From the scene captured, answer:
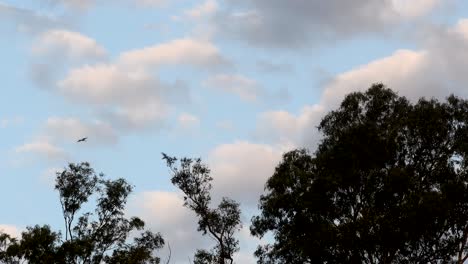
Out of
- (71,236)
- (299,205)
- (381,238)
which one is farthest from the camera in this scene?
(71,236)

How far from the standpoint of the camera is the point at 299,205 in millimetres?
59031

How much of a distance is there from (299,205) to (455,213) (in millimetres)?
11122

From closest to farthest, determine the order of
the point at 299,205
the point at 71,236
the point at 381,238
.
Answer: the point at 381,238, the point at 299,205, the point at 71,236

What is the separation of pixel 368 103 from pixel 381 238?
34.8ft

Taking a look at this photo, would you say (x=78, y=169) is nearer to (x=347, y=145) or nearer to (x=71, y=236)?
(x=71, y=236)

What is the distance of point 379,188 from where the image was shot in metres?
57.2

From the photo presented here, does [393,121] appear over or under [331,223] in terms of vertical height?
over

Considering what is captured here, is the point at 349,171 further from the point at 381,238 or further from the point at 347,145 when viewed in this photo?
the point at 381,238

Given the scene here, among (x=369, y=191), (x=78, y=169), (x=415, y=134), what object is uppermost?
(x=78, y=169)

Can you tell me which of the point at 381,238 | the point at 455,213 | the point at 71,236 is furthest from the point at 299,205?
the point at 71,236

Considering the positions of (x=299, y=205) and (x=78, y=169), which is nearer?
(x=299, y=205)

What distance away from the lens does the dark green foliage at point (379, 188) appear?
182 ft

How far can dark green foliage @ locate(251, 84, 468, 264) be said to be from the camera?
55.4m

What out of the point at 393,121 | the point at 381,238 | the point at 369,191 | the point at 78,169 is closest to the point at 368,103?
the point at 393,121
